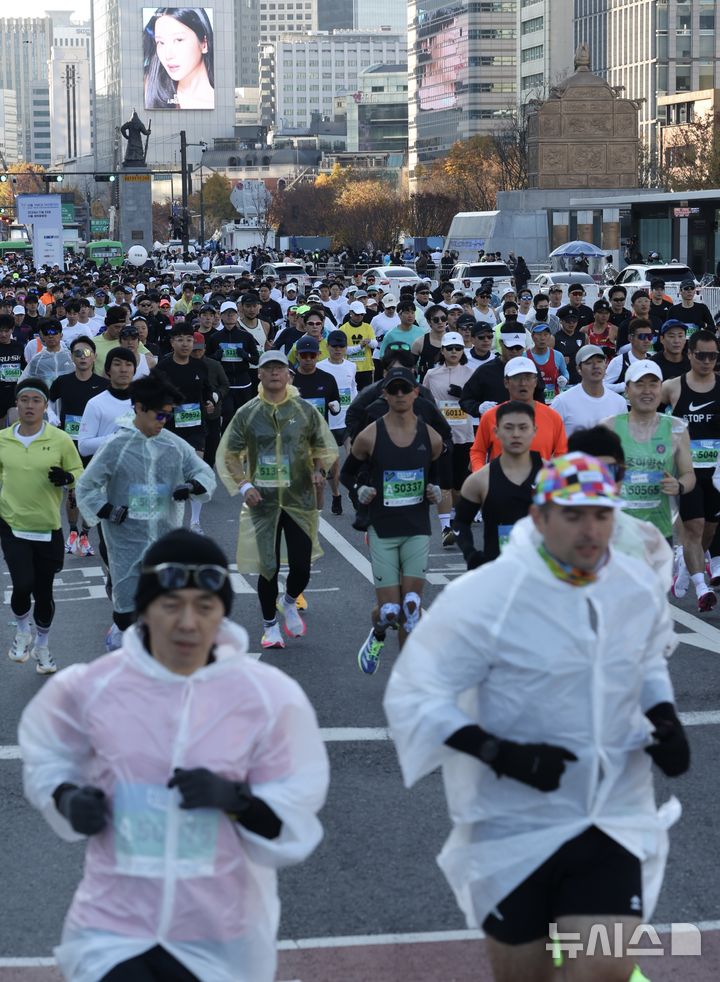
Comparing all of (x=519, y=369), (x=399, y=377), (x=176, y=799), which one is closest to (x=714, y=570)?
(x=519, y=369)

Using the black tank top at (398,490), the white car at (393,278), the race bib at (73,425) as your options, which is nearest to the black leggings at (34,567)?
the black tank top at (398,490)

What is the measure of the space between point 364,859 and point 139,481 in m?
3.21

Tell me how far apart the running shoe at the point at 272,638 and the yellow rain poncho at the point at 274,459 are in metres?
0.36

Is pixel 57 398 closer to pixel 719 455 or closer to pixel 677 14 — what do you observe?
pixel 719 455

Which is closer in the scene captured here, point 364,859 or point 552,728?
point 552,728

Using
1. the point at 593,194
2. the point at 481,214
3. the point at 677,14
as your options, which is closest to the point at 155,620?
the point at 481,214

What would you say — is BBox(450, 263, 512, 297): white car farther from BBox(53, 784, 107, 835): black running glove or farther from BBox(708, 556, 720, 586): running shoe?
BBox(53, 784, 107, 835): black running glove

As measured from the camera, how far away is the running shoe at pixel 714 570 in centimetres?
1287

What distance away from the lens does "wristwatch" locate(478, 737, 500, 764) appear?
443 centimetres

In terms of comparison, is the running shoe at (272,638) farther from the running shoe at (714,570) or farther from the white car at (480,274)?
the white car at (480,274)

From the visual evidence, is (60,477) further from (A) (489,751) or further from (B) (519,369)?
(A) (489,751)

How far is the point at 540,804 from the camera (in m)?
4.51

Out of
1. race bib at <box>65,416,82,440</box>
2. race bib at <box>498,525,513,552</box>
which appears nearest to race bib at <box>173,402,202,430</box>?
race bib at <box>65,416,82,440</box>

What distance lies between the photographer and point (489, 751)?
443cm
